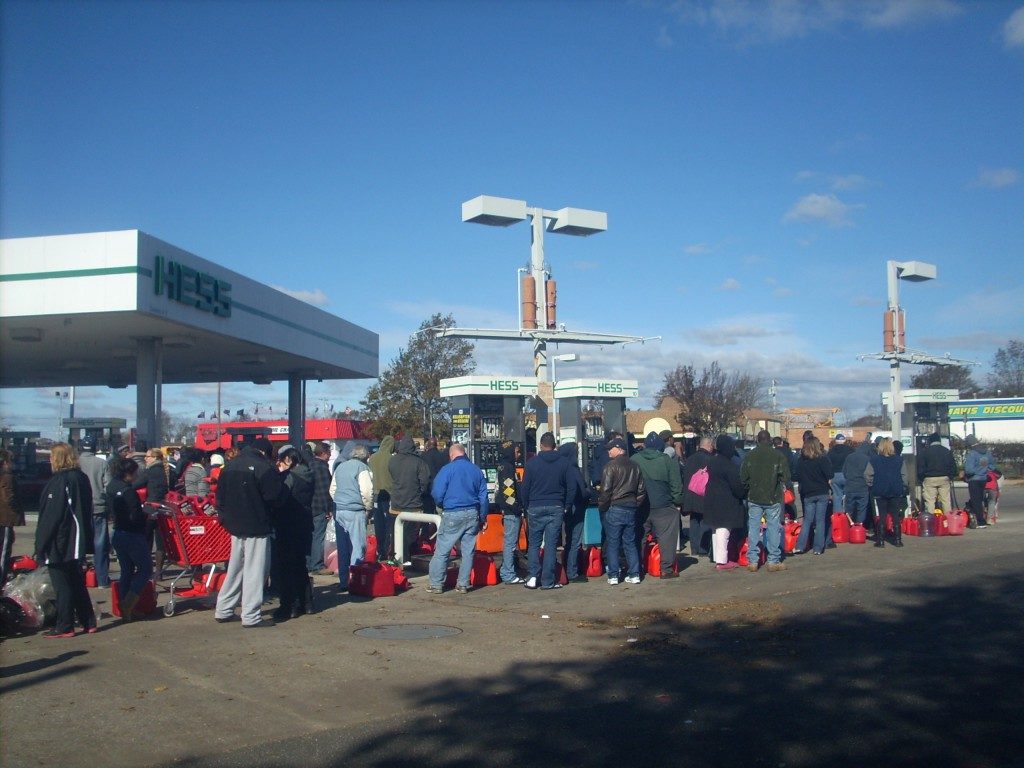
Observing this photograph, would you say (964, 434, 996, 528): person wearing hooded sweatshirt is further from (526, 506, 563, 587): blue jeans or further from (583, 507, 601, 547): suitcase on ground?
(526, 506, 563, 587): blue jeans

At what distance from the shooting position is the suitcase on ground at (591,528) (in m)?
13.2

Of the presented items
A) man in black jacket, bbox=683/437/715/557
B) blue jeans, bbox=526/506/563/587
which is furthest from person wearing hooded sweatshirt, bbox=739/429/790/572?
blue jeans, bbox=526/506/563/587


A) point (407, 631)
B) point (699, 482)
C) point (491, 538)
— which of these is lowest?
point (407, 631)

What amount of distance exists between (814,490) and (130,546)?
975 cm

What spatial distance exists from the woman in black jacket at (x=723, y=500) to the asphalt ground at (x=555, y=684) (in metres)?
1.93

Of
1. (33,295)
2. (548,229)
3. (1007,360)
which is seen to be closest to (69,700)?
(33,295)

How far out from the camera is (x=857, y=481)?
15641 mm

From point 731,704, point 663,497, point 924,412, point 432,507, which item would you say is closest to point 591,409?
point 432,507

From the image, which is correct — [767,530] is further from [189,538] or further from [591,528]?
[189,538]

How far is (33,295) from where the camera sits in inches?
760

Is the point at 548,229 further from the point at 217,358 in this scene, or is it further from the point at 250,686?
the point at 250,686

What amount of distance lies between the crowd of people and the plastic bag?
0.19 metres

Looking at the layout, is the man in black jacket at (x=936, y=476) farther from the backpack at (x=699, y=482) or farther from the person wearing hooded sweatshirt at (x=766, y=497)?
the backpack at (x=699, y=482)

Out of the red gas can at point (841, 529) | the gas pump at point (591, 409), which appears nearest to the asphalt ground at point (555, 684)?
the red gas can at point (841, 529)
